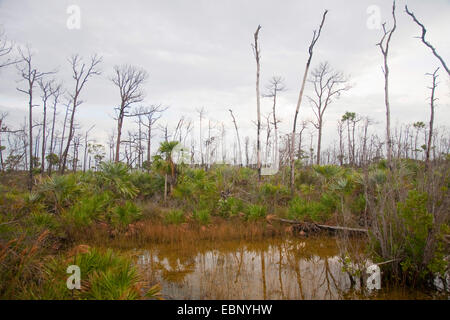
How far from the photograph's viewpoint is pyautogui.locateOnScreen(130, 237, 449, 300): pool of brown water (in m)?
4.17

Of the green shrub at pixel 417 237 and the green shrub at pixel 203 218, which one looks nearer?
the green shrub at pixel 417 237

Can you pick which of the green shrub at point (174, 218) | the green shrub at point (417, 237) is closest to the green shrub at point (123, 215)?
the green shrub at point (174, 218)

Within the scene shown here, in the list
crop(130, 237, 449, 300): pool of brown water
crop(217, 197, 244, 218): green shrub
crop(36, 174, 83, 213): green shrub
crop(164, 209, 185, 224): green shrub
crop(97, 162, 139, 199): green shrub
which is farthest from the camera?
crop(97, 162, 139, 199): green shrub

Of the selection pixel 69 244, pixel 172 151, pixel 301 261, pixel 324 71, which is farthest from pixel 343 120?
pixel 69 244

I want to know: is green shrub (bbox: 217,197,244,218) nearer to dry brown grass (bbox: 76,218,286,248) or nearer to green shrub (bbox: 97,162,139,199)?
dry brown grass (bbox: 76,218,286,248)

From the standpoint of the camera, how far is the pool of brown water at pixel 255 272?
4172 mm

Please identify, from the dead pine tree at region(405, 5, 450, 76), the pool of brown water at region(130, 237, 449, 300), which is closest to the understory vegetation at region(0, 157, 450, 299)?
the pool of brown water at region(130, 237, 449, 300)

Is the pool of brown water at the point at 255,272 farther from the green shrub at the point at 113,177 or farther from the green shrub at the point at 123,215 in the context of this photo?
the green shrub at the point at 113,177

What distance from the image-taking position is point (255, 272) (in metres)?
5.25

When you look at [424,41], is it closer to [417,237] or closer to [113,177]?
[417,237]

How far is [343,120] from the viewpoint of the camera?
100ft
